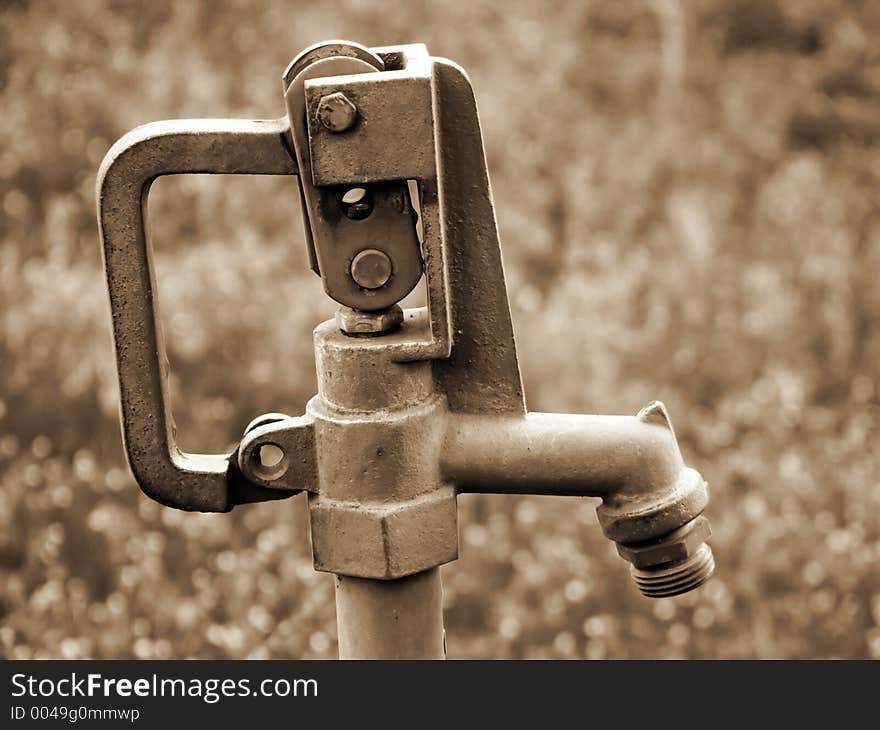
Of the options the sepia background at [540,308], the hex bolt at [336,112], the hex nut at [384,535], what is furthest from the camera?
the sepia background at [540,308]

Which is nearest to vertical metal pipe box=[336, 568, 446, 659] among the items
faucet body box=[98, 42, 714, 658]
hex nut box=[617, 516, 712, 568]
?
faucet body box=[98, 42, 714, 658]

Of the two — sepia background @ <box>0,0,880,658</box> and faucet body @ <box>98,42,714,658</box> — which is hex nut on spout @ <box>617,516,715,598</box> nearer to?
faucet body @ <box>98,42,714,658</box>

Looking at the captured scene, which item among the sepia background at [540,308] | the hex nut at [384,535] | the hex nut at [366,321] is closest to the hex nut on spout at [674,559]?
the hex nut at [384,535]

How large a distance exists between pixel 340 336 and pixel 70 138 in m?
3.90

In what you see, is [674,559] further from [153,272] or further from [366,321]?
[153,272]

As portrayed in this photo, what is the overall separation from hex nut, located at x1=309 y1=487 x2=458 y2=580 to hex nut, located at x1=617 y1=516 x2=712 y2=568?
0.70ft

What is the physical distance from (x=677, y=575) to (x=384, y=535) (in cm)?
34

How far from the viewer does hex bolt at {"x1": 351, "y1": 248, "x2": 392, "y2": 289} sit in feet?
4.21

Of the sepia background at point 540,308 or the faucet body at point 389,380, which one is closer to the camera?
the faucet body at point 389,380

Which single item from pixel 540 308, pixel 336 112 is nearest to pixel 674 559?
pixel 336 112

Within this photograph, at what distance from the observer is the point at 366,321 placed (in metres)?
1.32

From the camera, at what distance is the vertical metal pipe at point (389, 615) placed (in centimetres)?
137

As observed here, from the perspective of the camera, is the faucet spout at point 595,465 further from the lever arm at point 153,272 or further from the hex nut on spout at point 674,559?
the lever arm at point 153,272

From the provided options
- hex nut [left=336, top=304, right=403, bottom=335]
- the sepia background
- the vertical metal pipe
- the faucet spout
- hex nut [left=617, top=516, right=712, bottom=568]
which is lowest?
the vertical metal pipe
